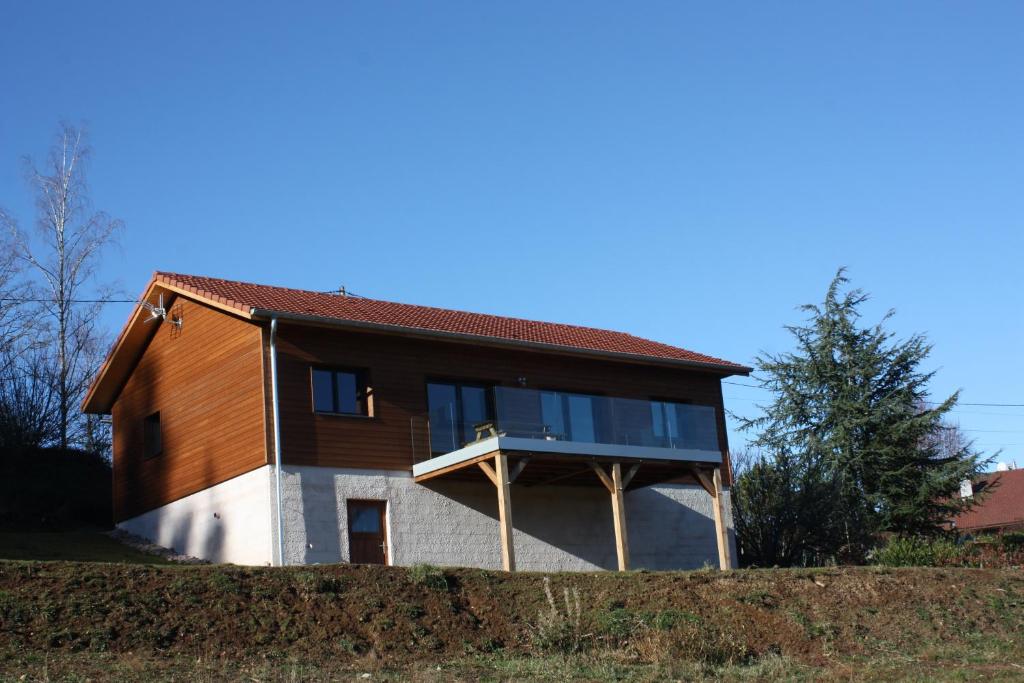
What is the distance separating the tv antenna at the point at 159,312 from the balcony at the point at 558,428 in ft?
19.0

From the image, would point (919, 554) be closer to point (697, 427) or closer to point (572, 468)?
point (697, 427)

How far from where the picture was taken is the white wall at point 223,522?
20625mm

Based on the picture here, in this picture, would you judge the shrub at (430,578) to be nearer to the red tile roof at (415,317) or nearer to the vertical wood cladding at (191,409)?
the vertical wood cladding at (191,409)

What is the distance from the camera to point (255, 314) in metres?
20.7

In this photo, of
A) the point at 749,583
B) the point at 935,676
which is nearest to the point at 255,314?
the point at 749,583

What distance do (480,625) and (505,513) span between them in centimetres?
464

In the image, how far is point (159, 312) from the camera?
24562 mm

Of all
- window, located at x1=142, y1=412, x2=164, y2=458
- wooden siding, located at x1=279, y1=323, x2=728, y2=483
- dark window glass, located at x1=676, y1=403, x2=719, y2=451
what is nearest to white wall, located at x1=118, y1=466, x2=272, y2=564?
wooden siding, located at x1=279, y1=323, x2=728, y2=483

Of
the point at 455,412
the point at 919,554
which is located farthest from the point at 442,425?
the point at 919,554

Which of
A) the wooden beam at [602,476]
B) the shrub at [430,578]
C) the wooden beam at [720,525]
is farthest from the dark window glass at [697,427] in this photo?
the shrub at [430,578]

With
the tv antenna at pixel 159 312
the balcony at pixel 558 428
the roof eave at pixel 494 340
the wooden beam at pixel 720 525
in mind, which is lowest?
the wooden beam at pixel 720 525

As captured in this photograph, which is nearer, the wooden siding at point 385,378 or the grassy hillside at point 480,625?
the grassy hillside at point 480,625

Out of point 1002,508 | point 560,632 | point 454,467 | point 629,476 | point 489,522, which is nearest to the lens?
point 560,632

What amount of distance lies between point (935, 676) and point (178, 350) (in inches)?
641
